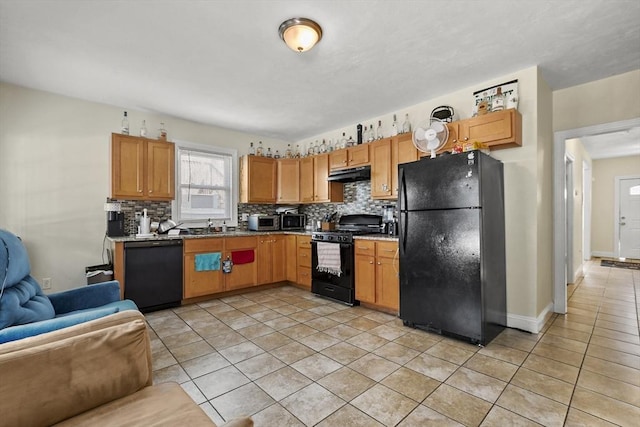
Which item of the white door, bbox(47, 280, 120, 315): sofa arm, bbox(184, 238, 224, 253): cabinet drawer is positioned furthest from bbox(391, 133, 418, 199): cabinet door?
the white door

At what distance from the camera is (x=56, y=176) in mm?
3457

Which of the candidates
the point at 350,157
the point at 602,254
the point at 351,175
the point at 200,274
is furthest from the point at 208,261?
the point at 602,254

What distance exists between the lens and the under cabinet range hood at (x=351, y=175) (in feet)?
13.6

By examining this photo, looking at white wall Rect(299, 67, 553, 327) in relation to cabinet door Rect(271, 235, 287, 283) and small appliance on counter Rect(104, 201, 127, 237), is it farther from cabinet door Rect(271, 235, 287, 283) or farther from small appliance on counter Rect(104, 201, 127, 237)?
small appliance on counter Rect(104, 201, 127, 237)

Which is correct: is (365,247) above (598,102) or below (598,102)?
below

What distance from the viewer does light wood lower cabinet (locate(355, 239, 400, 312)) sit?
3.39m

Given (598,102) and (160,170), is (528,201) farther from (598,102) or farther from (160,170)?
(160,170)

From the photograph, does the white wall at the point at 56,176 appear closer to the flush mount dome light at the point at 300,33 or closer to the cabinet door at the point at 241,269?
the cabinet door at the point at 241,269

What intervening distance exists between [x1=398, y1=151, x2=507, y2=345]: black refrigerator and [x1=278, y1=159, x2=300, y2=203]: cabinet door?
2.43 m

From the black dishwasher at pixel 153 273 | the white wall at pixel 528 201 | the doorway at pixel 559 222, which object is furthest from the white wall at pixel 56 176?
the doorway at pixel 559 222

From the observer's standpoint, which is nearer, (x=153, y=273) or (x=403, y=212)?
(x=403, y=212)

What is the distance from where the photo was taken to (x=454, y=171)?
9.04 feet

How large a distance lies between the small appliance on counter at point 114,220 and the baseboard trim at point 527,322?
4.72 m

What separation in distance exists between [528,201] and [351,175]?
2181 millimetres
